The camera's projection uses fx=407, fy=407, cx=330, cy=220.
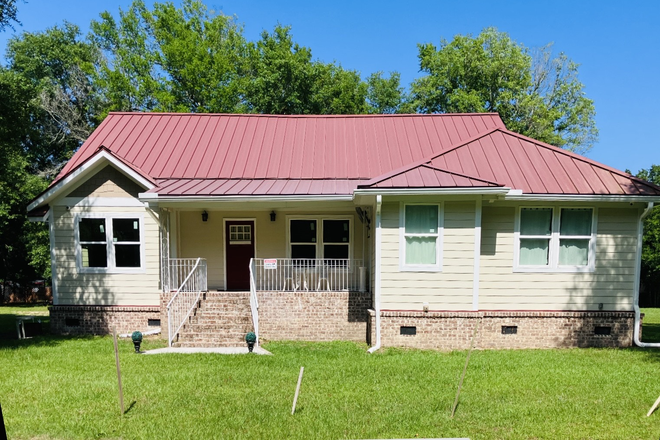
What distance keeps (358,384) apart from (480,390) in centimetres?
192

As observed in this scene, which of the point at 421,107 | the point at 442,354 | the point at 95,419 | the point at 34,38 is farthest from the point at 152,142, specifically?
the point at 34,38

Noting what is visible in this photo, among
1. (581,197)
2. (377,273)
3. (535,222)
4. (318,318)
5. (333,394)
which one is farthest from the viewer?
(318,318)

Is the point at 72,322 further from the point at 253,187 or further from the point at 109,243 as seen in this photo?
the point at 253,187

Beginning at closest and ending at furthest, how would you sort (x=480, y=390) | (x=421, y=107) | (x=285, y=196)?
1. (x=480, y=390)
2. (x=285, y=196)
3. (x=421, y=107)

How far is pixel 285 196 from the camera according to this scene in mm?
10109

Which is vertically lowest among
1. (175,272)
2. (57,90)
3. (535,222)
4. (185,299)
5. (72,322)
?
(72,322)

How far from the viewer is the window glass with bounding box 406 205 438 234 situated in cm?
920

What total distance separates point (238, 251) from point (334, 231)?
2963 mm

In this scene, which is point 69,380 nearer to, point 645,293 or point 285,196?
point 285,196

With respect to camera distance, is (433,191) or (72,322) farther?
(72,322)

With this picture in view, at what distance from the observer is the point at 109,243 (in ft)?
35.3

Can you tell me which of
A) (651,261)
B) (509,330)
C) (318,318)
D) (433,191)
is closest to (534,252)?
(509,330)

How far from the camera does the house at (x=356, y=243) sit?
919 centimetres

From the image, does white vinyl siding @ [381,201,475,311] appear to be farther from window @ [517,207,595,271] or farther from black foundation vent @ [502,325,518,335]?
window @ [517,207,595,271]
